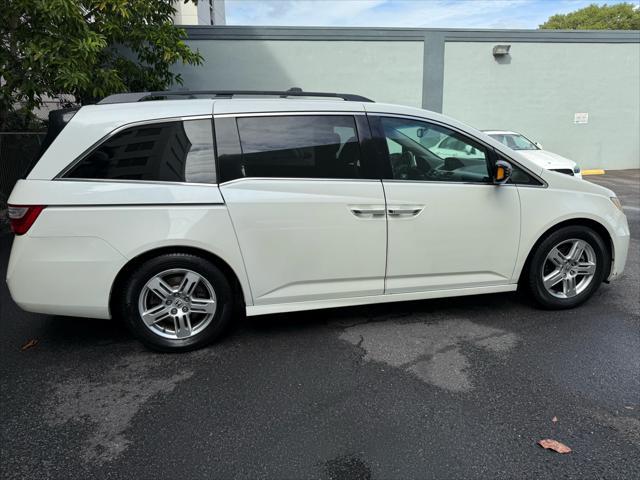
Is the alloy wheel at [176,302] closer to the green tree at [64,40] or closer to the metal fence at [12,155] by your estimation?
the green tree at [64,40]

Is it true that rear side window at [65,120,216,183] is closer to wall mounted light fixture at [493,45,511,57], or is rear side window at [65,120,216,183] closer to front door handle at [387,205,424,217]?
front door handle at [387,205,424,217]

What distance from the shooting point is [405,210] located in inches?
138

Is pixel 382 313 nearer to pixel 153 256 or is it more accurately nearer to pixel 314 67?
pixel 153 256

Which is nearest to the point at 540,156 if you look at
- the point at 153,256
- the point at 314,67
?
the point at 314,67

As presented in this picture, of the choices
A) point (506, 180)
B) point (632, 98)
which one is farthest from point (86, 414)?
point (632, 98)

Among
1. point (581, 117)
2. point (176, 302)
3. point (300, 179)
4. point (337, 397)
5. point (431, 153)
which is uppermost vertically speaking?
point (581, 117)

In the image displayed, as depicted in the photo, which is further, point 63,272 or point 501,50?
point 501,50

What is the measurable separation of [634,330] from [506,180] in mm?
1575

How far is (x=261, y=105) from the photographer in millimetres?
3463

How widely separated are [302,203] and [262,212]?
0.29 meters

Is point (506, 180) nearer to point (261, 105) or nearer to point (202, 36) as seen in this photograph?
point (261, 105)

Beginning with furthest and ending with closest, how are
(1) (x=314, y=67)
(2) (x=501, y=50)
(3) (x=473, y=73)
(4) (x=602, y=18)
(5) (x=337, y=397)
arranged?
(4) (x=602, y=18) < (3) (x=473, y=73) < (2) (x=501, y=50) < (1) (x=314, y=67) < (5) (x=337, y=397)

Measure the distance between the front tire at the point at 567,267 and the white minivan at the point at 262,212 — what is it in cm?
3

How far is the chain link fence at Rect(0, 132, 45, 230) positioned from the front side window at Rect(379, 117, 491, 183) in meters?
7.24
